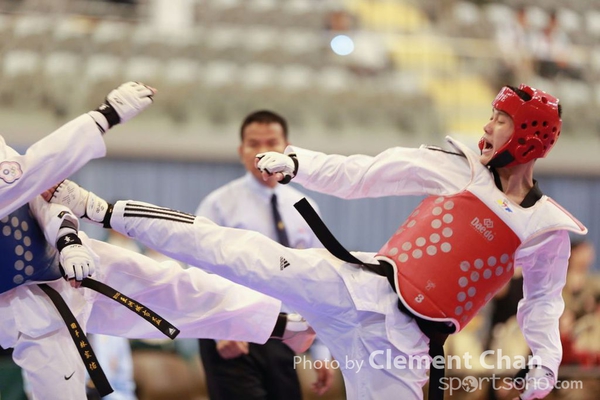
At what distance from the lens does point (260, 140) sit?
17.8ft

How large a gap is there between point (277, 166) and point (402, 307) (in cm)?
85

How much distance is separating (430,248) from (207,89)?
6951mm

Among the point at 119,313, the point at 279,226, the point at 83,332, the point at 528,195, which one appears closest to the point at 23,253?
the point at 83,332

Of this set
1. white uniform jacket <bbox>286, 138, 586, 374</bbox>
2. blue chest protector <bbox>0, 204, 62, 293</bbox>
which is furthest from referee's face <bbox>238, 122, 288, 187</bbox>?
blue chest protector <bbox>0, 204, 62, 293</bbox>

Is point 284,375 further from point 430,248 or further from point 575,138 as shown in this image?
point 575,138

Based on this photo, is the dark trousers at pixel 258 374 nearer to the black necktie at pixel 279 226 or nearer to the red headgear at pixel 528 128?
the black necktie at pixel 279 226

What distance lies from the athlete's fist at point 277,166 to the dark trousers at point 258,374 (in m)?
1.61

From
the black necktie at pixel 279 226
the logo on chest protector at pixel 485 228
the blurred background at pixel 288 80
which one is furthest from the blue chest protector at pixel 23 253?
the blurred background at pixel 288 80

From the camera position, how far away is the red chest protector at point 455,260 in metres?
3.72

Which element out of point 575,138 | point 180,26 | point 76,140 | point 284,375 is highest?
point 180,26

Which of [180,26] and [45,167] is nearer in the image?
[45,167]

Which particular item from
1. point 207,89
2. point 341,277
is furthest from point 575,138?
point 341,277

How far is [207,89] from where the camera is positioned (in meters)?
10.3

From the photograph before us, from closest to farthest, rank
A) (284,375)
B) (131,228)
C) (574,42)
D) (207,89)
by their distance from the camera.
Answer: (131,228) → (284,375) → (207,89) → (574,42)
